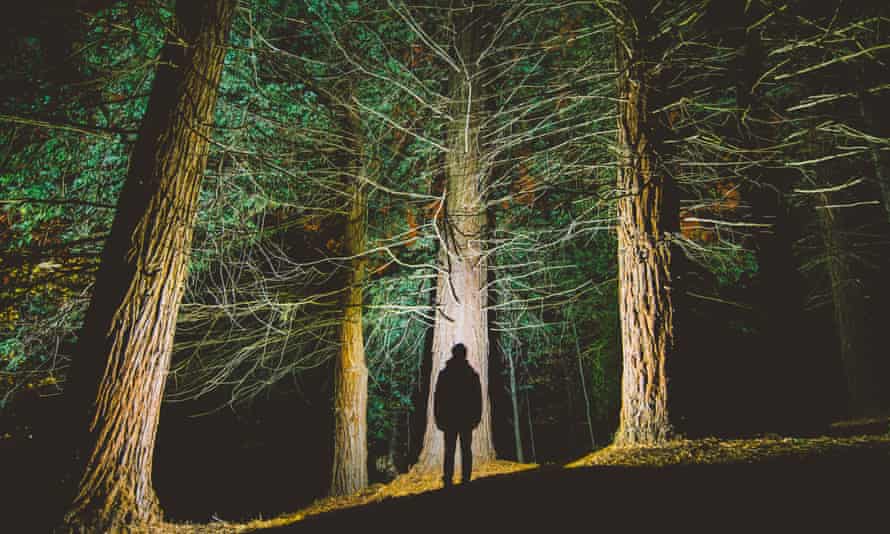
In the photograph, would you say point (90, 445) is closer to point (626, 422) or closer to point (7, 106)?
point (7, 106)

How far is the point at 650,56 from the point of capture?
469cm

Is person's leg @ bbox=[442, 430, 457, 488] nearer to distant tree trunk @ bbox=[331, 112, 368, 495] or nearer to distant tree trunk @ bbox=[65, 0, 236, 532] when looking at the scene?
distant tree trunk @ bbox=[65, 0, 236, 532]

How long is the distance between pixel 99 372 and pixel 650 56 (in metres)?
5.89

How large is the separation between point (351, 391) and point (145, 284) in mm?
4634

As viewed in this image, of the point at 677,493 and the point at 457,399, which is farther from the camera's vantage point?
the point at 457,399

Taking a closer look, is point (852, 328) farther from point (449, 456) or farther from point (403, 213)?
point (403, 213)

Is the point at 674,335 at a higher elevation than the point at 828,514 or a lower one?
higher

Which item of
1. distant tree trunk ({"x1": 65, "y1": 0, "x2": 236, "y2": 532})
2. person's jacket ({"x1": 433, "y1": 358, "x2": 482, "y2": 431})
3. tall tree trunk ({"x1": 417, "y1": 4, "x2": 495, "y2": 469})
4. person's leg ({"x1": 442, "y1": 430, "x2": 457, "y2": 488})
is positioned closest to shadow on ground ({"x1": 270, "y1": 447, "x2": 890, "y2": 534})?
person's leg ({"x1": 442, "y1": 430, "x2": 457, "y2": 488})

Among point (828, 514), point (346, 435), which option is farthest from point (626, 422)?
point (346, 435)

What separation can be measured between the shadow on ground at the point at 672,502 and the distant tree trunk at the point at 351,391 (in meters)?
3.86

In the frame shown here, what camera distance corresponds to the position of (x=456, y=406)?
5.07 metres

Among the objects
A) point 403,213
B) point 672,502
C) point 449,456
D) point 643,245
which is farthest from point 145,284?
point 403,213

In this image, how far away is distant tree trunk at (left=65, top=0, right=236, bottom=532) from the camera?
3.52 m

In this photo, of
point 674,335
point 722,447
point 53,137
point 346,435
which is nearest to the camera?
point 722,447
